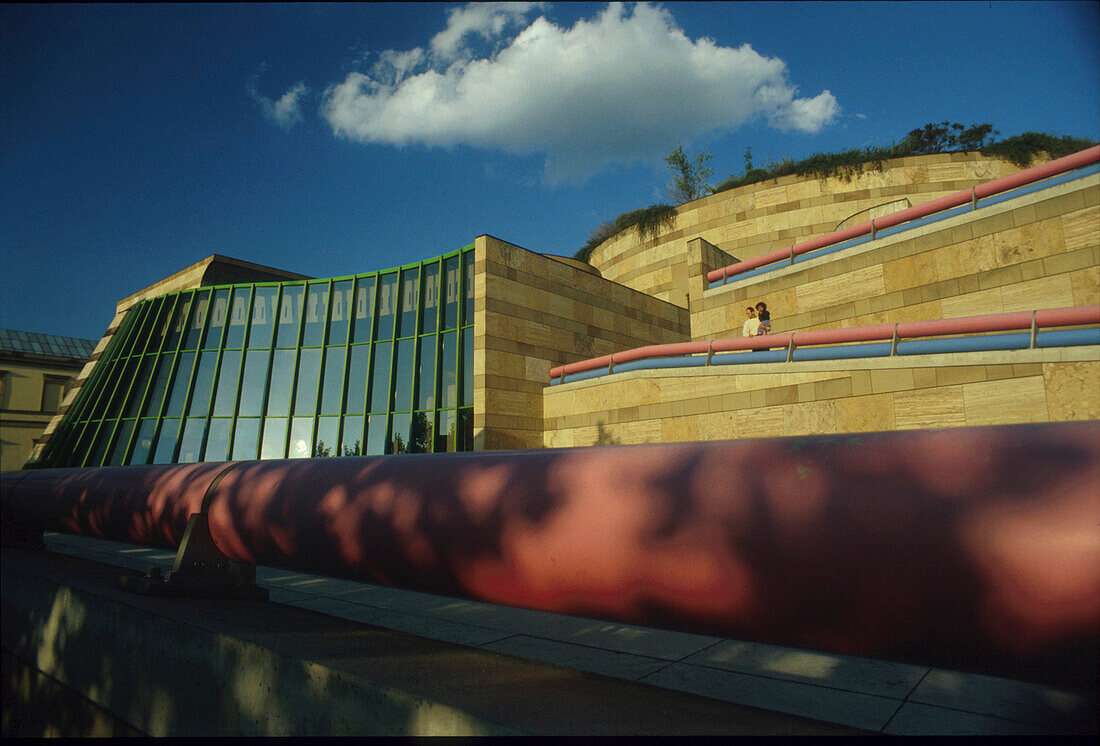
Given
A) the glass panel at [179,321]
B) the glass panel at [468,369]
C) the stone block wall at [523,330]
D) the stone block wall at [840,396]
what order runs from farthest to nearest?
the glass panel at [179,321] → the glass panel at [468,369] → the stone block wall at [523,330] → the stone block wall at [840,396]

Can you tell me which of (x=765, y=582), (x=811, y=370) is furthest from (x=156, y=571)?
(x=811, y=370)

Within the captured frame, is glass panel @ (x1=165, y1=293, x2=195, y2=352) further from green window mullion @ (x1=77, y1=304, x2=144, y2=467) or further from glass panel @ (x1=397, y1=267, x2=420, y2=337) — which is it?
glass panel @ (x1=397, y1=267, x2=420, y2=337)

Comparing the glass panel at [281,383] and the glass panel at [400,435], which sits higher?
the glass panel at [281,383]

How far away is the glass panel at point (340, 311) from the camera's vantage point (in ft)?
71.4

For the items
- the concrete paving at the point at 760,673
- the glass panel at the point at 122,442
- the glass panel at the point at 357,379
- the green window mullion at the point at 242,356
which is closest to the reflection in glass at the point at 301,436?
the glass panel at the point at 357,379

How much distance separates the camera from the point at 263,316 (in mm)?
23406

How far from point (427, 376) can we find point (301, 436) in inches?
237

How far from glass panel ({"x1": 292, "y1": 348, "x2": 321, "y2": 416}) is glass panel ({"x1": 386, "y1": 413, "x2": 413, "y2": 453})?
13.6ft

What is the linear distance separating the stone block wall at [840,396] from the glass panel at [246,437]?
43.7 feet

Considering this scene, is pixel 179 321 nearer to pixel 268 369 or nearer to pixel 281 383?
pixel 268 369

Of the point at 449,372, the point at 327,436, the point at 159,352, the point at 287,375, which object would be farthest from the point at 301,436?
the point at 159,352

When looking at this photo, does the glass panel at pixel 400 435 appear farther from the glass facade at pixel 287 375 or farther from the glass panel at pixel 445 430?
the glass panel at pixel 445 430

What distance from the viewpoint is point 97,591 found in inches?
131

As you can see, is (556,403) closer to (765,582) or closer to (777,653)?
(777,653)
